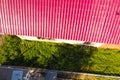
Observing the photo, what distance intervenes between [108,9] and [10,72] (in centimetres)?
783

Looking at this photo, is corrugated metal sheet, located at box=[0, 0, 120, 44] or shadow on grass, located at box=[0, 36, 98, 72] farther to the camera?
shadow on grass, located at box=[0, 36, 98, 72]

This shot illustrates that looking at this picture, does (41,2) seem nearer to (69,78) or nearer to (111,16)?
(111,16)

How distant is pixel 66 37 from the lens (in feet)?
52.5

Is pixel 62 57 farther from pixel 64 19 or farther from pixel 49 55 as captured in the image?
pixel 64 19

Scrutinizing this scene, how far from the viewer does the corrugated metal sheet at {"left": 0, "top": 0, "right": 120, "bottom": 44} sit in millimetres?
14578

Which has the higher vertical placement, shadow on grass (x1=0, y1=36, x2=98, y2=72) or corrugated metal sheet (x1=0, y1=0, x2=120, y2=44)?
corrugated metal sheet (x1=0, y1=0, x2=120, y2=44)

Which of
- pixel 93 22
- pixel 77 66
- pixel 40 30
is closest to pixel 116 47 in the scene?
pixel 77 66

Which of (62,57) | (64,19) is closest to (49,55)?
(62,57)

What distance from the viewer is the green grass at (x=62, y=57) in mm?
18531

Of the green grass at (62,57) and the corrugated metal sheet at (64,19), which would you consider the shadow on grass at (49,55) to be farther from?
the corrugated metal sheet at (64,19)

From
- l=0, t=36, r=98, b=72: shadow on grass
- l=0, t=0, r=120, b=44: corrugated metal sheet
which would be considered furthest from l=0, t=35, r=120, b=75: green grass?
l=0, t=0, r=120, b=44: corrugated metal sheet

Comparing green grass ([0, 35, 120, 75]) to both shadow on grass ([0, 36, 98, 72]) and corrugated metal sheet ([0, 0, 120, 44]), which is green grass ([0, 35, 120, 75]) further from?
corrugated metal sheet ([0, 0, 120, 44])

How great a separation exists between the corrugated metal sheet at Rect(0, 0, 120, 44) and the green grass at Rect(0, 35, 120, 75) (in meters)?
2.87

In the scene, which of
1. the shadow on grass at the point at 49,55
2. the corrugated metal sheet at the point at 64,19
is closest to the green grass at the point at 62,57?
the shadow on grass at the point at 49,55
